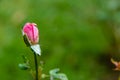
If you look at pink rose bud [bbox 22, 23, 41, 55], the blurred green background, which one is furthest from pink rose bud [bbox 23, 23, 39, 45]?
the blurred green background

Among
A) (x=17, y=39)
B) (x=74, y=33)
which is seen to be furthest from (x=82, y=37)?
(x=17, y=39)

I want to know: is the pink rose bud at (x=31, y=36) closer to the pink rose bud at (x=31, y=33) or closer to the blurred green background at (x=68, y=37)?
the pink rose bud at (x=31, y=33)

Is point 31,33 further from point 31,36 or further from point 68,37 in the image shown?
point 68,37

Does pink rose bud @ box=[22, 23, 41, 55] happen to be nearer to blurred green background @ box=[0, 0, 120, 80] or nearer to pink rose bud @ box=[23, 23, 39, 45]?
pink rose bud @ box=[23, 23, 39, 45]

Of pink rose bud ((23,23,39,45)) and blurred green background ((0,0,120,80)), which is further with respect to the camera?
blurred green background ((0,0,120,80))

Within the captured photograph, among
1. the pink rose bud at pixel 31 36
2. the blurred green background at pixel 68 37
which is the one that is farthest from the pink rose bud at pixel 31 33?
the blurred green background at pixel 68 37

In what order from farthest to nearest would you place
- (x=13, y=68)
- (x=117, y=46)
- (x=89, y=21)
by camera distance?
(x=89, y=21) < (x=117, y=46) < (x=13, y=68)

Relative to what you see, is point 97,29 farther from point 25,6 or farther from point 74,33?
point 25,6

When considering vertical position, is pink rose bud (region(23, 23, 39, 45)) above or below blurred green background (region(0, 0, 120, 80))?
above
